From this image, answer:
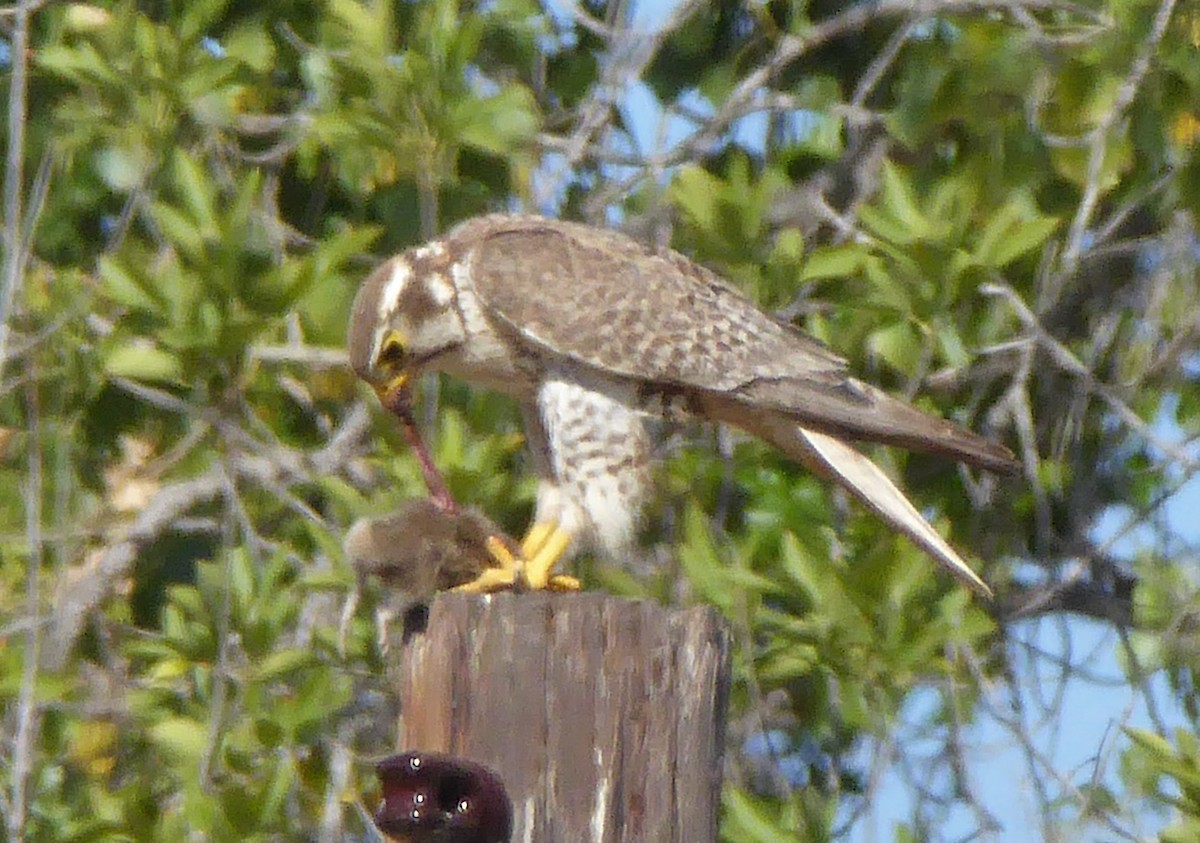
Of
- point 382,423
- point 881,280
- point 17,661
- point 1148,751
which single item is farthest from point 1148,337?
point 17,661

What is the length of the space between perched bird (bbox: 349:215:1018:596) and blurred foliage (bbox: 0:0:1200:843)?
142 millimetres

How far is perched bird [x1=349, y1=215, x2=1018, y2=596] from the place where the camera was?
4.06 m

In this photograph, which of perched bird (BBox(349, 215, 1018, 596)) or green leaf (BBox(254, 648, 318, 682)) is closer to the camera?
perched bird (BBox(349, 215, 1018, 596))

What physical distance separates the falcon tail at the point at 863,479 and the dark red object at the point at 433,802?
1959 mm

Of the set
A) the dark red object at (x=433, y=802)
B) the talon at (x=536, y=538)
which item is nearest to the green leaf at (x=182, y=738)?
the talon at (x=536, y=538)

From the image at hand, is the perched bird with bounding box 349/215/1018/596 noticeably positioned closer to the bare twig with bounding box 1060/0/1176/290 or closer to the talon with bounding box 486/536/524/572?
the talon with bounding box 486/536/524/572

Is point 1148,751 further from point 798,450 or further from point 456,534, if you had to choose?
point 456,534

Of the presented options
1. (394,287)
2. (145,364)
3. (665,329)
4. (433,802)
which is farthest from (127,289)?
(433,802)

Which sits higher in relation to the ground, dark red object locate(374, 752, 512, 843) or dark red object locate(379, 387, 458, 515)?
dark red object locate(379, 387, 458, 515)

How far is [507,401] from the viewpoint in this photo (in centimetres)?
469

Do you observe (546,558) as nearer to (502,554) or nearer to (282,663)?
(502,554)

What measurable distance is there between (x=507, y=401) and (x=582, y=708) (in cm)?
219

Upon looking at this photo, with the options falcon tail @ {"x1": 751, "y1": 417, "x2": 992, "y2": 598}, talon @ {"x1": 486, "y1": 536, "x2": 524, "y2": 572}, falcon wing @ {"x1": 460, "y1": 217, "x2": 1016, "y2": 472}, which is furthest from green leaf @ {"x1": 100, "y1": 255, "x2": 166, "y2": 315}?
falcon tail @ {"x1": 751, "y1": 417, "x2": 992, "y2": 598}

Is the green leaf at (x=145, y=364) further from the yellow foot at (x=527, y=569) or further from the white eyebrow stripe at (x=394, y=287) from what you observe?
the yellow foot at (x=527, y=569)
